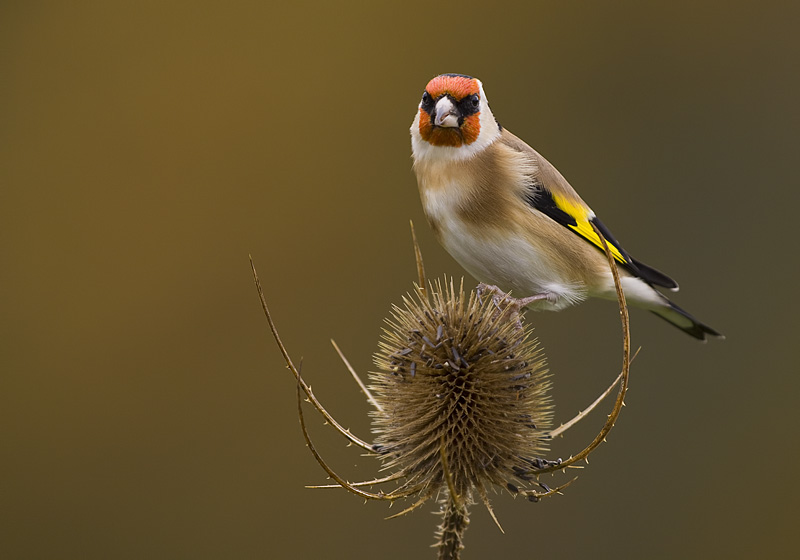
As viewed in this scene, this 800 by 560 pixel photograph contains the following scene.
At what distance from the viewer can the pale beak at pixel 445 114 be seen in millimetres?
3598

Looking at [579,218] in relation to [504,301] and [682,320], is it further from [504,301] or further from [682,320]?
[682,320]

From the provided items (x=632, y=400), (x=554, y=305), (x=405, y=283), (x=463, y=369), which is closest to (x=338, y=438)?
(x=405, y=283)

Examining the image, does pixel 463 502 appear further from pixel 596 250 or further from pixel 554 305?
pixel 596 250

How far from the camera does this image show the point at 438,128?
3.82 meters

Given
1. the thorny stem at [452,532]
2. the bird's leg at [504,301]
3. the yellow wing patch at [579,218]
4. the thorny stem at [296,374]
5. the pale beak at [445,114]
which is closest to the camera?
the thorny stem at [296,374]

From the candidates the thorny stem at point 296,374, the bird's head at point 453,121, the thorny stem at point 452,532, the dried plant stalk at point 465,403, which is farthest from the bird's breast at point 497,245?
the thorny stem at point 452,532

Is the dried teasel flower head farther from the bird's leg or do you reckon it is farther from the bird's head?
the bird's head

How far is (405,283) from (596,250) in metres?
3.24

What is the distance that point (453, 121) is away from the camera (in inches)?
143

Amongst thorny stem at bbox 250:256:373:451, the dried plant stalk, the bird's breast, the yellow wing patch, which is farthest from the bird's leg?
thorny stem at bbox 250:256:373:451

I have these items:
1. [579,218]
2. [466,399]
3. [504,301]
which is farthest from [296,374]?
[579,218]

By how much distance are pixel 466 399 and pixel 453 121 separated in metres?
1.20

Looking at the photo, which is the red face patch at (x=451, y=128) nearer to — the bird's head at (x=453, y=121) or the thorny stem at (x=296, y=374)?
the bird's head at (x=453, y=121)

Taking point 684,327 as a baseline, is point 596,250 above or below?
above
